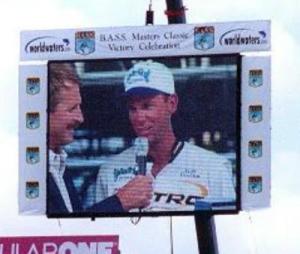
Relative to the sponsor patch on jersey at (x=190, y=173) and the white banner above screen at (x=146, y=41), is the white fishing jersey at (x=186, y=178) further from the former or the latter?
the white banner above screen at (x=146, y=41)

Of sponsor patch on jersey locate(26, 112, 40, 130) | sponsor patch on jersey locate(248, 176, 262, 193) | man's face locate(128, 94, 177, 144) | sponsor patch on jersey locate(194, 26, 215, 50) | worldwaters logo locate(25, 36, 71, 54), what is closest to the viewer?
sponsor patch on jersey locate(248, 176, 262, 193)

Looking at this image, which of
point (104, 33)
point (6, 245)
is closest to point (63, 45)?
point (104, 33)

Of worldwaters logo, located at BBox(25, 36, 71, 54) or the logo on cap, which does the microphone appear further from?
worldwaters logo, located at BBox(25, 36, 71, 54)

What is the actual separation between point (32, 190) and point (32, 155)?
613mm

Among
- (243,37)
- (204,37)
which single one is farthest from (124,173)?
(243,37)

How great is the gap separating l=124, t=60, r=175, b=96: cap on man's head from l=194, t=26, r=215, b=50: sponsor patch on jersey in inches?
28.5

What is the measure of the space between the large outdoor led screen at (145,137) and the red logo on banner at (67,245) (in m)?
0.46

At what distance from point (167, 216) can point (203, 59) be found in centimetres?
281

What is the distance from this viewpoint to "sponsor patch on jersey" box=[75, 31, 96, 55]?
48.2m

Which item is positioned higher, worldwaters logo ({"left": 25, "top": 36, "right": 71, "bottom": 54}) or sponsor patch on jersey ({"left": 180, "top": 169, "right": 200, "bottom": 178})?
worldwaters logo ({"left": 25, "top": 36, "right": 71, "bottom": 54})

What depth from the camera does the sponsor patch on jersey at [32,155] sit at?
47750mm

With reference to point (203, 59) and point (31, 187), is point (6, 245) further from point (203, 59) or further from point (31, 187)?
point (203, 59)

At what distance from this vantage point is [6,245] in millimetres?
47781

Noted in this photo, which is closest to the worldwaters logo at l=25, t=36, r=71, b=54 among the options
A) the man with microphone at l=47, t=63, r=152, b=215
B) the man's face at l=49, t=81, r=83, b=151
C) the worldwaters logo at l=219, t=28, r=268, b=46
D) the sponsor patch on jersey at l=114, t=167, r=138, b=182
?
the man with microphone at l=47, t=63, r=152, b=215
